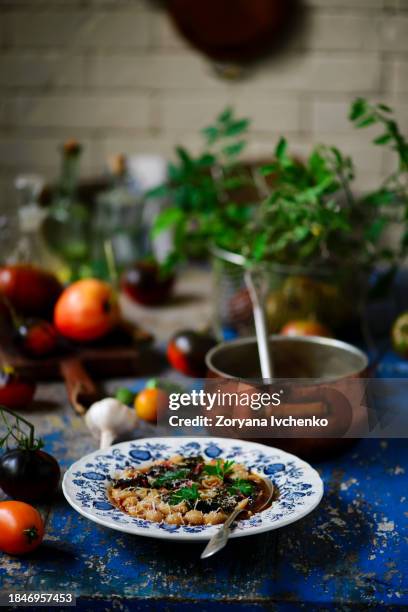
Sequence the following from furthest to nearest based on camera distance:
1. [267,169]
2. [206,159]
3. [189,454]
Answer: [206,159], [267,169], [189,454]

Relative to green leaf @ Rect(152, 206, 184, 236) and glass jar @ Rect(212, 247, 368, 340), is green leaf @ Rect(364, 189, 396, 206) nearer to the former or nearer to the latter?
glass jar @ Rect(212, 247, 368, 340)

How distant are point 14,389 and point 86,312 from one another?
22cm

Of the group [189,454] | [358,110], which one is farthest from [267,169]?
[189,454]

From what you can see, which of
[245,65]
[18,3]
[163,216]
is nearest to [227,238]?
[163,216]

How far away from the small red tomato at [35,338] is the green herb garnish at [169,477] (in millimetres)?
468

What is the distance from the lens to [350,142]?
2.76 metres

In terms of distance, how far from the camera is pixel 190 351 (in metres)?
1.24

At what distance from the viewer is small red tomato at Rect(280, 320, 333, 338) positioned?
4.22 feet

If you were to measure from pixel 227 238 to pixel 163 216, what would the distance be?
143 mm

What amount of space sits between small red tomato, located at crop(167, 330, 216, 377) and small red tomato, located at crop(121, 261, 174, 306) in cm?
40

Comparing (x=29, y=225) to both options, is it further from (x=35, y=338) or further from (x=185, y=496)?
(x=185, y=496)

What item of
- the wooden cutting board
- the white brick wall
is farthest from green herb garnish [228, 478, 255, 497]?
the white brick wall

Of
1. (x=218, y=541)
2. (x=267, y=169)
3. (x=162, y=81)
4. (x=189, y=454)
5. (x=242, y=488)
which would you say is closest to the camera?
(x=218, y=541)

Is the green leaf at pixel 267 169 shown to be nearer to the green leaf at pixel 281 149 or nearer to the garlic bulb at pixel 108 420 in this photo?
the green leaf at pixel 281 149
